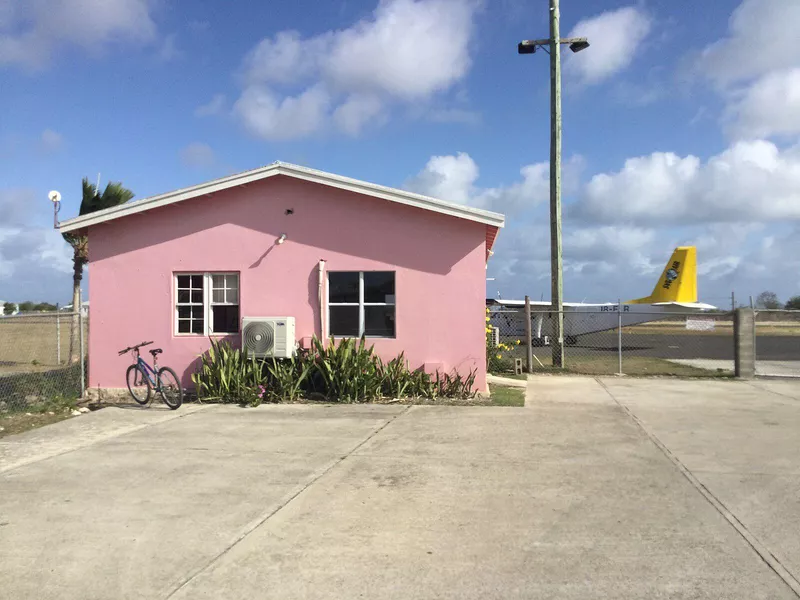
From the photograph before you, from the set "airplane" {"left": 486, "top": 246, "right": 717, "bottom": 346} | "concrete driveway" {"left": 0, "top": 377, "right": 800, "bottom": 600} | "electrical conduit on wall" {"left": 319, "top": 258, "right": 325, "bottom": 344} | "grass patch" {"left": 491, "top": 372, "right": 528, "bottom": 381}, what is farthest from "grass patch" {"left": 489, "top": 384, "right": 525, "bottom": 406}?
"airplane" {"left": 486, "top": 246, "right": 717, "bottom": 346}

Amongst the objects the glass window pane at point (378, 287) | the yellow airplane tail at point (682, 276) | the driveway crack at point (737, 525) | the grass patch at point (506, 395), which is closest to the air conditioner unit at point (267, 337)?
the glass window pane at point (378, 287)

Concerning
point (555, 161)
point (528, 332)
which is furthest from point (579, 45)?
point (528, 332)

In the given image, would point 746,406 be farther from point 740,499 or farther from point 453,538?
point 453,538

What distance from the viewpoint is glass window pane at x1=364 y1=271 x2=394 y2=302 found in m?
11.3

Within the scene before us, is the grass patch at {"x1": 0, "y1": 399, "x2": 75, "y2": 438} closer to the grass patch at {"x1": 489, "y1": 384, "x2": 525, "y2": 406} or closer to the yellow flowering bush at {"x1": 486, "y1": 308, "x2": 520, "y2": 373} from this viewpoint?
the grass patch at {"x1": 489, "y1": 384, "x2": 525, "y2": 406}

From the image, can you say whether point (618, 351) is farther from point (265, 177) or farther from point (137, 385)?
point (137, 385)

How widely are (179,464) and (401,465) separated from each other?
2.27 metres

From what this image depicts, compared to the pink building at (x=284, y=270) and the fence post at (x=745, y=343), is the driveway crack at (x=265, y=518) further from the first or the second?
the fence post at (x=745, y=343)

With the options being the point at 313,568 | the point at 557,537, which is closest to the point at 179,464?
the point at 313,568

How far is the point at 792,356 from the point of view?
21203 mm

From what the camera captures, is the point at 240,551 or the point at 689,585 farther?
the point at 240,551

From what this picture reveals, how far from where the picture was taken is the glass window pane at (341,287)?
11.3 metres

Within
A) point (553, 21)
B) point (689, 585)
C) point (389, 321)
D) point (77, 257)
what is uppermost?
point (553, 21)

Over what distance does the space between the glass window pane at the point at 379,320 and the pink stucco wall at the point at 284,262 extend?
18 centimetres
